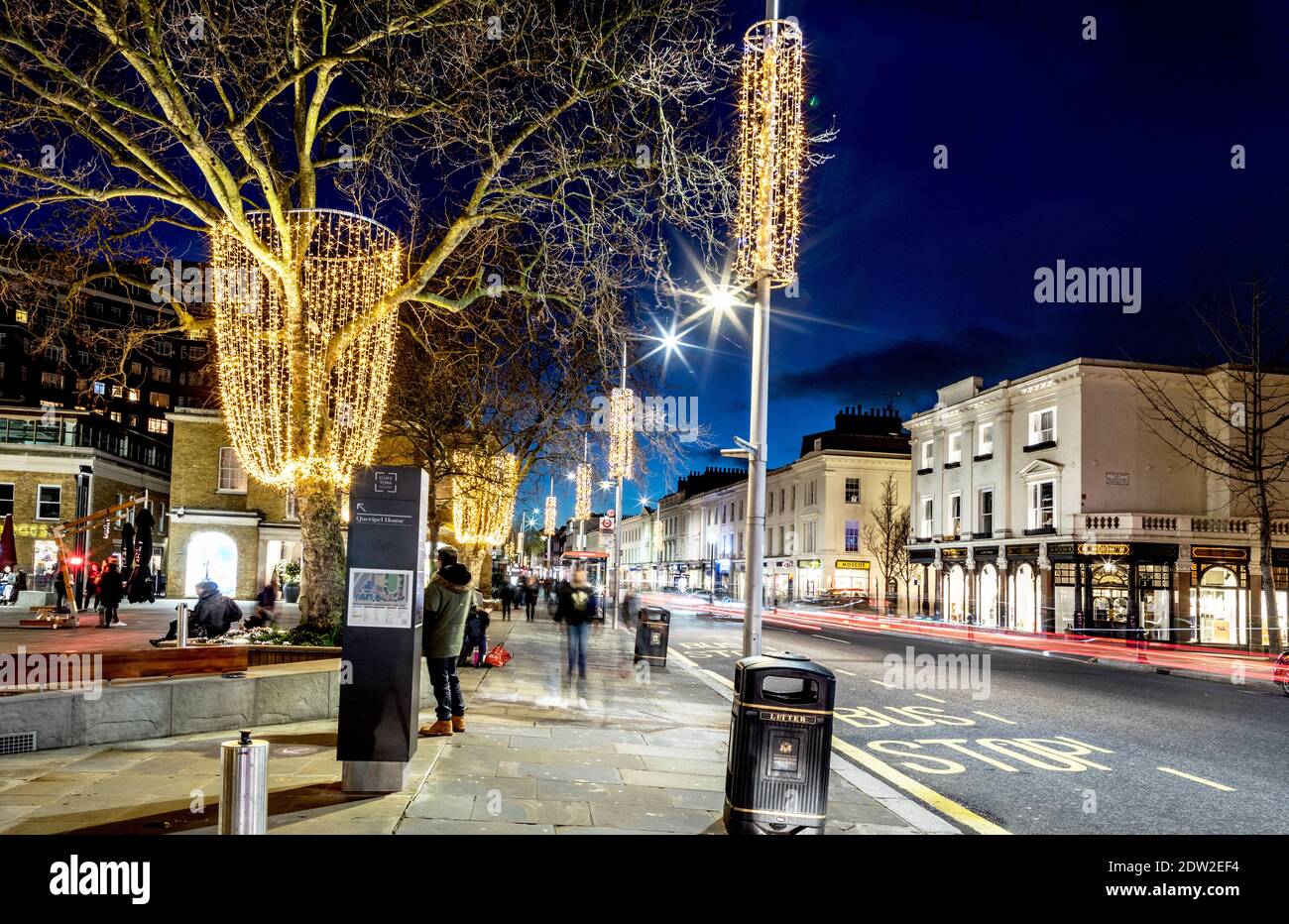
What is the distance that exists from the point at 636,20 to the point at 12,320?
7940 cm

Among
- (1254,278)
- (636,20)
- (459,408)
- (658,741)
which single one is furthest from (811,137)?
(1254,278)

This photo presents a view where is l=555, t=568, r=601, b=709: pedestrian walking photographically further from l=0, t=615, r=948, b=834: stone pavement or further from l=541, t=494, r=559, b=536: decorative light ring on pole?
l=541, t=494, r=559, b=536: decorative light ring on pole

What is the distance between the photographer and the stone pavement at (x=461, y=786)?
20.8 ft

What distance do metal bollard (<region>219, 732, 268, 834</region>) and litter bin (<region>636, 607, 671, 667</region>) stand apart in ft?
42.8

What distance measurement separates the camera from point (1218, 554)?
111 ft

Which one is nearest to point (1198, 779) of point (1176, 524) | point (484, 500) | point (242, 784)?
point (242, 784)

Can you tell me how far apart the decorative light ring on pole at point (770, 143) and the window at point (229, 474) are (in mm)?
35637

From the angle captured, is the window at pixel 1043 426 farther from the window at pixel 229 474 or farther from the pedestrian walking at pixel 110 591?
the window at pixel 229 474

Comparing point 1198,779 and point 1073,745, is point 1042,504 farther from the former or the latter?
point 1198,779

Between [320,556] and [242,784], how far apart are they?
8.76 meters

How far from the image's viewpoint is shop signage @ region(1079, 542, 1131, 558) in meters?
33.9

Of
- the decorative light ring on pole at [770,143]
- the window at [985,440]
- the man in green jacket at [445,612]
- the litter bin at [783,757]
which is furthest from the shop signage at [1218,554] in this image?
the litter bin at [783,757]

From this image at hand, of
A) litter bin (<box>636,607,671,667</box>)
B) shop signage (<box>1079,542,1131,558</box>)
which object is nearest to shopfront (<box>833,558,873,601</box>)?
shop signage (<box>1079,542,1131,558</box>)
